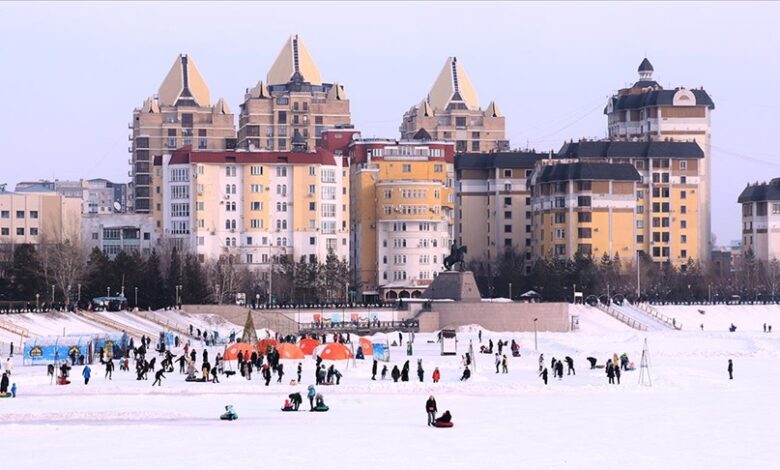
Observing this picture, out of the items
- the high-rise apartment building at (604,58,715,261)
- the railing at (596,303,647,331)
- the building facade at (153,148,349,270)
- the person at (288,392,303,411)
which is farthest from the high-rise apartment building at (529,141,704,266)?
the person at (288,392,303,411)

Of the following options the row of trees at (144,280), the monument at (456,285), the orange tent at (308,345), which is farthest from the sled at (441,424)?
the monument at (456,285)

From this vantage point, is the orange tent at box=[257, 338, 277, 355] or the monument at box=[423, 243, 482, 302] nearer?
the orange tent at box=[257, 338, 277, 355]

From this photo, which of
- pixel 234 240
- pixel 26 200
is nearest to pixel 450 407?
pixel 234 240

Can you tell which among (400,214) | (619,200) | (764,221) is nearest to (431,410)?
(400,214)

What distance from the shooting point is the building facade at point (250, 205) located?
130000 mm

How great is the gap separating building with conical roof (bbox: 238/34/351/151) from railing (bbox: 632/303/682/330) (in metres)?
47.1

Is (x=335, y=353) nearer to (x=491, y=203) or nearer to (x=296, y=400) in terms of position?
(x=296, y=400)

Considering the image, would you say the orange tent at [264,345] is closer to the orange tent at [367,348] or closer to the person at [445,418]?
the orange tent at [367,348]

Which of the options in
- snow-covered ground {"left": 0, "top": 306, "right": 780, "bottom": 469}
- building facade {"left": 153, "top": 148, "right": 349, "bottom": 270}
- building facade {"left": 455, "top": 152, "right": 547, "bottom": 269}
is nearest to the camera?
snow-covered ground {"left": 0, "top": 306, "right": 780, "bottom": 469}

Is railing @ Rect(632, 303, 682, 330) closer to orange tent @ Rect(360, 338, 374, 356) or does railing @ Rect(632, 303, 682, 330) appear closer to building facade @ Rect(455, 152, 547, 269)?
building facade @ Rect(455, 152, 547, 269)

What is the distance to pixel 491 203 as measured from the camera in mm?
155625

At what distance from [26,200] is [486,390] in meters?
85.8

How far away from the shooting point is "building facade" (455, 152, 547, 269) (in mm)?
155125

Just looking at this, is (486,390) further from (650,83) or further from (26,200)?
(650,83)
